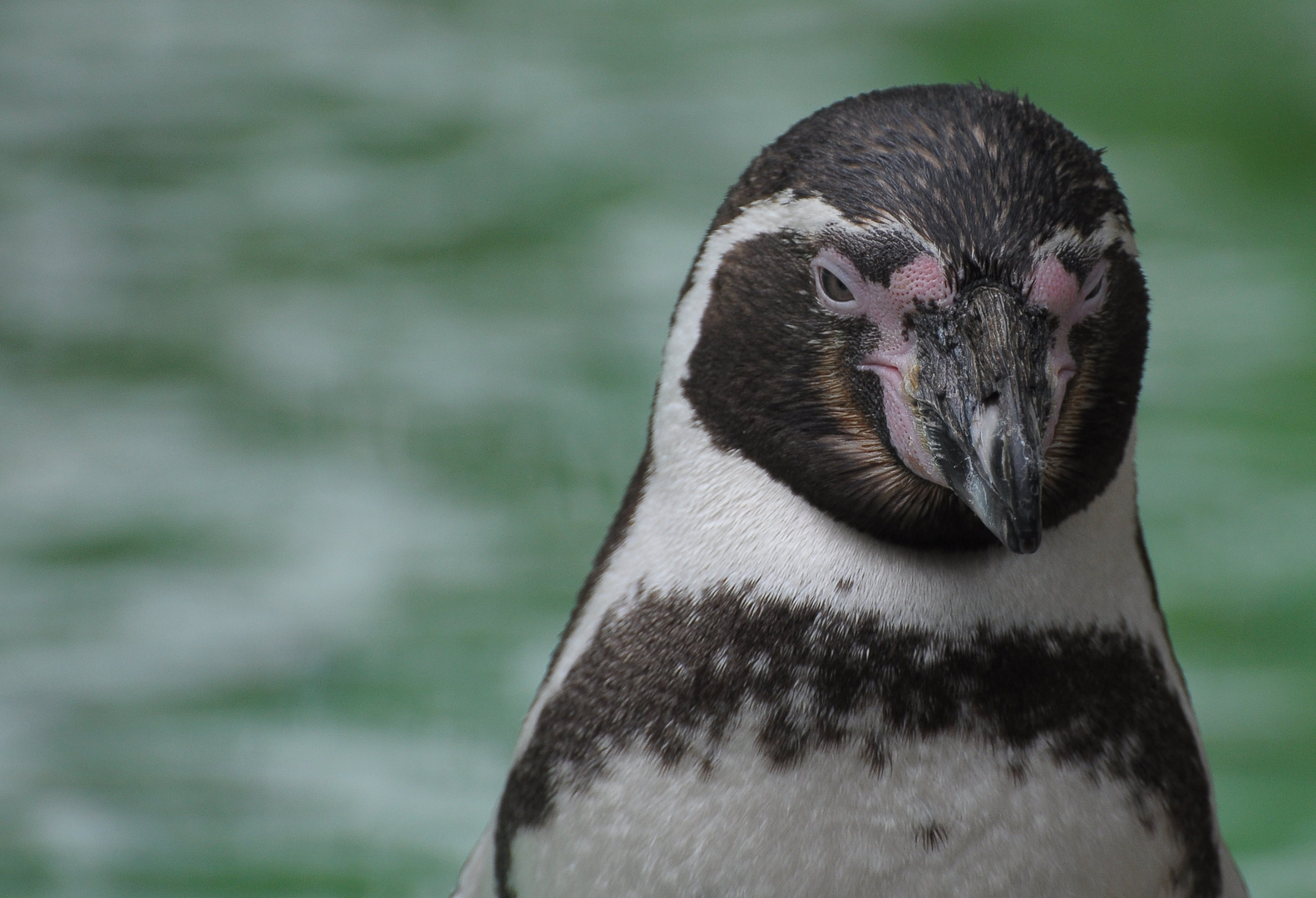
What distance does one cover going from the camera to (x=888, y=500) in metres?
1.14

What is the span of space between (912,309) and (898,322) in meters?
0.01

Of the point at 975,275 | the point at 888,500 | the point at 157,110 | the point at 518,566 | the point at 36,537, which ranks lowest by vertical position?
the point at 518,566

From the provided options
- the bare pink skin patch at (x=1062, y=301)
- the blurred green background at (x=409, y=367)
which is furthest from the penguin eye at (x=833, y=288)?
the blurred green background at (x=409, y=367)

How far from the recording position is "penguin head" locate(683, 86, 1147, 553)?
107cm

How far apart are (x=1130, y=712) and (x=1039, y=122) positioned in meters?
0.41

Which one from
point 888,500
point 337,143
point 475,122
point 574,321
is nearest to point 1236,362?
point 574,321

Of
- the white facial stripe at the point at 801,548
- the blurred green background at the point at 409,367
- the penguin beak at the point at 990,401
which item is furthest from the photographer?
the blurred green background at the point at 409,367

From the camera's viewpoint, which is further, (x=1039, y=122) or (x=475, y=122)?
(x=475, y=122)

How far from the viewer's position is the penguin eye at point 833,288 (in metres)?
1.13

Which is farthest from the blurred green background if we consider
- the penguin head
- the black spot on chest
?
the penguin head

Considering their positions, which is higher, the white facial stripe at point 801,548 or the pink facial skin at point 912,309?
the pink facial skin at point 912,309

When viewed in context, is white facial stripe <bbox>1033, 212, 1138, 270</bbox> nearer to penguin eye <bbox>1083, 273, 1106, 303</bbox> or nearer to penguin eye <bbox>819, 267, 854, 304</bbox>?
penguin eye <bbox>1083, 273, 1106, 303</bbox>

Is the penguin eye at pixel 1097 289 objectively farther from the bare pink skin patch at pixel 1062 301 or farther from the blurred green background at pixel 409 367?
the blurred green background at pixel 409 367

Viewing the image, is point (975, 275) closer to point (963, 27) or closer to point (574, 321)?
point (574, 321)
